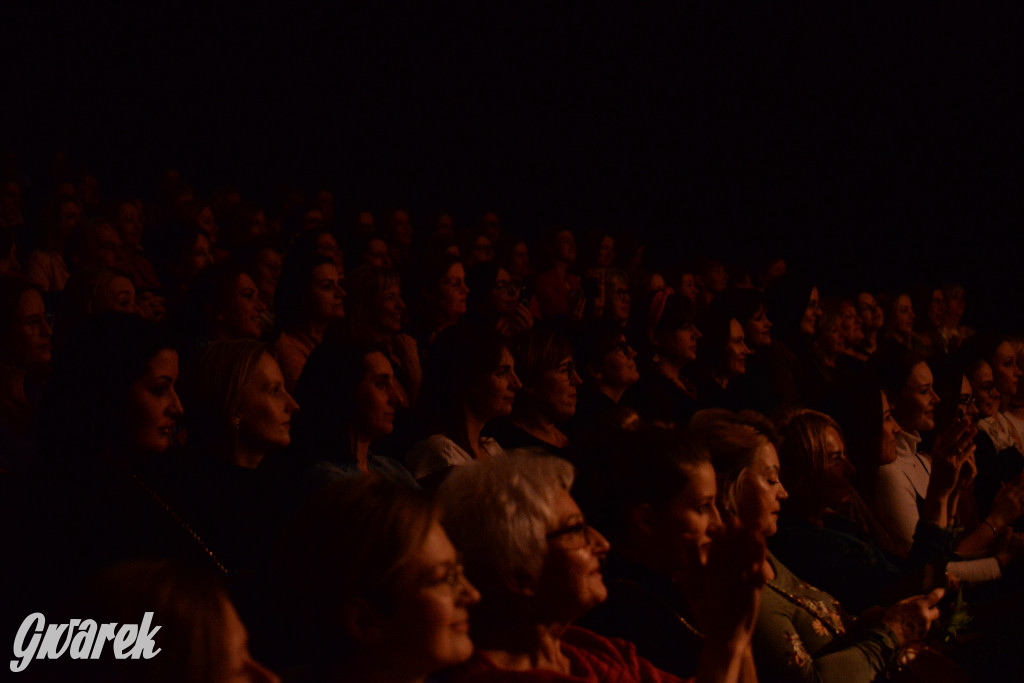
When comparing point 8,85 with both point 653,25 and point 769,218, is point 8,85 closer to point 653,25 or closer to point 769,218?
Answer: point 653,25

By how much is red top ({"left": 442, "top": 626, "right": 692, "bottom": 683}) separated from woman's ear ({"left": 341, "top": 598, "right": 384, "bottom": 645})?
0.99 feet

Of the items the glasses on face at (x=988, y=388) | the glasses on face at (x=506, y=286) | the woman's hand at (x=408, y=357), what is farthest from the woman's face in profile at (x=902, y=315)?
the woman's hand at (x=408, y=357)

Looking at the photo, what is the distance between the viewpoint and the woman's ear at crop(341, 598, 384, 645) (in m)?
1.47

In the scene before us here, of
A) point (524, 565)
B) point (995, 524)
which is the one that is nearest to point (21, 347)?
point (524, 565)

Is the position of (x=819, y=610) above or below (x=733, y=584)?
below

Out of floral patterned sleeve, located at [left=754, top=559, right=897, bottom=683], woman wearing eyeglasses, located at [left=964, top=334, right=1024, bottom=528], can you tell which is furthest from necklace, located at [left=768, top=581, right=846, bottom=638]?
woman wearing eyeglasses, located at [left=964, top=334, right=1024, bottom=528]

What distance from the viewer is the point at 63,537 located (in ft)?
6.23

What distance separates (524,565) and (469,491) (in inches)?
6.4

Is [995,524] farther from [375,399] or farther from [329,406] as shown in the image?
[329,406]

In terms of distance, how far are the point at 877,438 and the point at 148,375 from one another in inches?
93.3

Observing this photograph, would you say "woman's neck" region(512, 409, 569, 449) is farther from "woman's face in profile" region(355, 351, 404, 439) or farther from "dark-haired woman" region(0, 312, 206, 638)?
"dark-haired woman" region(0, 312, 206, 638)

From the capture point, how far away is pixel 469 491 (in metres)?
1.88

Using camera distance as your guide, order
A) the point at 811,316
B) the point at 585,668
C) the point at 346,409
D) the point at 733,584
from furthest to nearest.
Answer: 1. the point at 811,316
2. the point at 346,409
3. the point at 585,668
4. the point at 733,584

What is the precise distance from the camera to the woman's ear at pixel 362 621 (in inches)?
58.1
